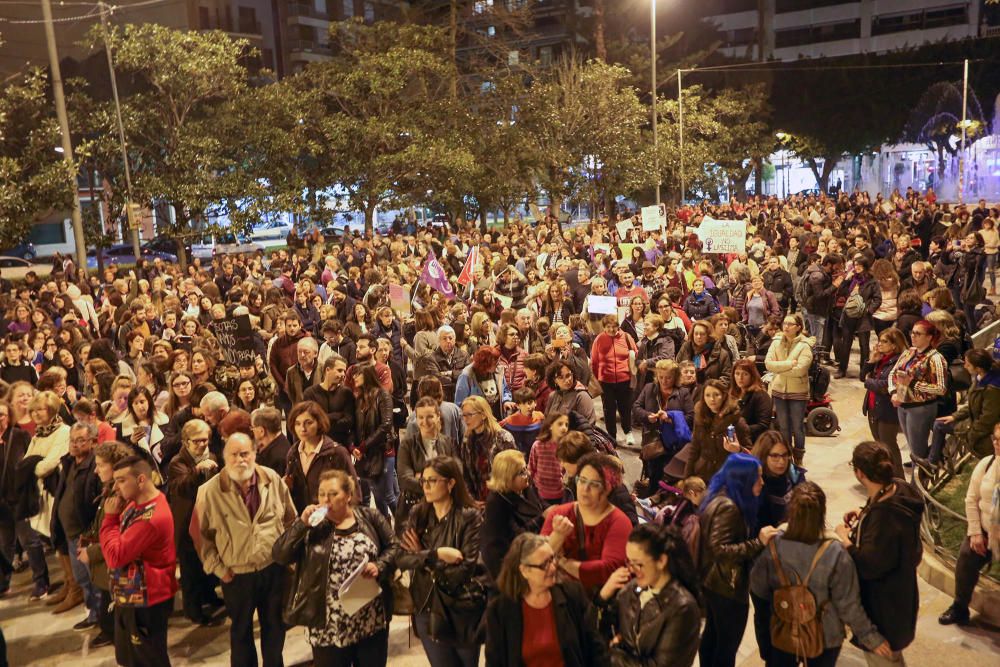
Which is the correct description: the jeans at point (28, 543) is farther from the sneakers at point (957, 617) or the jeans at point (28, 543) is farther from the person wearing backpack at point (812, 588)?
the sneakers at point (957, 617)

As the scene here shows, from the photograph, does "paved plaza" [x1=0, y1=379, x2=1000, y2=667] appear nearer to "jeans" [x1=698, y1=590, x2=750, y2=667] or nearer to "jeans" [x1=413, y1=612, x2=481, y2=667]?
"jeans" [x1=413, y1=612, x2=481, y2=667]

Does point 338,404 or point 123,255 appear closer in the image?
point 338,404

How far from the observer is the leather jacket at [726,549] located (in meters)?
4.72

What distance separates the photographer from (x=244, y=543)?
5.30 metres

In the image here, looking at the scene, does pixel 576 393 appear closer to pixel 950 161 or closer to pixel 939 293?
pixel 939 293

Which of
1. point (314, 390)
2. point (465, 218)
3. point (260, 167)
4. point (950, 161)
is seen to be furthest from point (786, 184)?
point (314, 390)

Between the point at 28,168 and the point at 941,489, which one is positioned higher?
the point at 28,168

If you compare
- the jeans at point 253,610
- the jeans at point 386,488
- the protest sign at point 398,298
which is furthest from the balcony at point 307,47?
the jeans at point 253,610

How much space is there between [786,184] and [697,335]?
214 feet

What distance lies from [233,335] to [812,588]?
8163 millimetres

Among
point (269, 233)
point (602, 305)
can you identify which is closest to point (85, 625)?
point (602, 305)

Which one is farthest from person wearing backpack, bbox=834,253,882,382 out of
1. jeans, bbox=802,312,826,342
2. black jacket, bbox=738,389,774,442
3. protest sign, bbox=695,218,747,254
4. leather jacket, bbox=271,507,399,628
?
leather jacket, bbox=271,507,399,628

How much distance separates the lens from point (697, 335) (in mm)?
8844

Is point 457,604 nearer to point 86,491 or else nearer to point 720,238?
point 86,491
